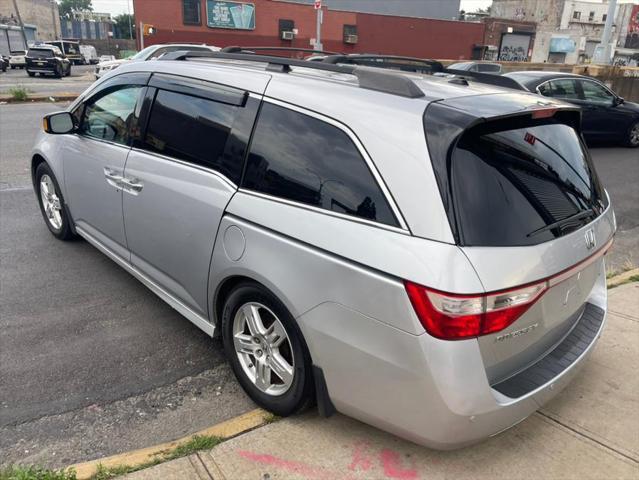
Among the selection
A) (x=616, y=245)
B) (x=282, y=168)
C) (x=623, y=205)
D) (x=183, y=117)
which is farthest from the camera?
(x=623, y=205)

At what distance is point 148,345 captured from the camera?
141 inches

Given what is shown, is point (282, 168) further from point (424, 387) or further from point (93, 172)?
point (93, 172)

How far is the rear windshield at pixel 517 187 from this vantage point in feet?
7.03

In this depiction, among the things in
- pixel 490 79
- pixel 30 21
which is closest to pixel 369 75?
pixel 490 79

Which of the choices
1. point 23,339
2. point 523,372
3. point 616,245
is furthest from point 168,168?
point 616,245

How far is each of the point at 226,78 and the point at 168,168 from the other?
663 mm

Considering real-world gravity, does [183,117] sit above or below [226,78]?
below

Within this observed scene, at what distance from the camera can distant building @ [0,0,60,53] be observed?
56.3 metres

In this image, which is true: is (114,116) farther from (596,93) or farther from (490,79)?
(596,93)

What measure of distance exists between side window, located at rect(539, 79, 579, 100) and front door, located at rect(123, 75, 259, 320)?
9.00 m

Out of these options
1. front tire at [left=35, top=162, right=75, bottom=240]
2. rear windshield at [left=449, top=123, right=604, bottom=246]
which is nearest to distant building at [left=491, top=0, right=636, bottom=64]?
front tire at [left=35, top=162, right=75, bottom=240]

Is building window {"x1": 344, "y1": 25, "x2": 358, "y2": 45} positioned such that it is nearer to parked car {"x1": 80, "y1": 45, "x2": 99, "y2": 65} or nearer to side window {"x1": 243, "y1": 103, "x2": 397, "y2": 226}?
parked car {"x1": 80, "y1": 45, "x2": 99, "y2": 65}

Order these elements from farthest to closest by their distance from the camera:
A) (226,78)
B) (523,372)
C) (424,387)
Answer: (226,78) → (523,372) → (424,387)

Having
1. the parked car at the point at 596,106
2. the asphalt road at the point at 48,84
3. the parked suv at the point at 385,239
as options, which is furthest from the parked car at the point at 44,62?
the parked suv at the point at 385,239
